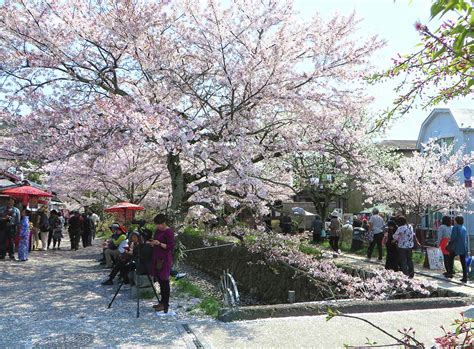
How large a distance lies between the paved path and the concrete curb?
0.16 m

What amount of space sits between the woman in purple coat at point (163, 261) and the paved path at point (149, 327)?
304 millimetres

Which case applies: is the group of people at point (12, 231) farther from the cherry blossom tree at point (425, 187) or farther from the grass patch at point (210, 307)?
the cherry blossom tree at point (425, 187)

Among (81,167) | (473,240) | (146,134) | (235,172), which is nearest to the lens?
(146,134)

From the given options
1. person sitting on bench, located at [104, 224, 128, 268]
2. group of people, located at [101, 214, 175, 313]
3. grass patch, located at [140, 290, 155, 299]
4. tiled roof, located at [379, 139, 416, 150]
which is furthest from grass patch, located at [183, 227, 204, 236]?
tiled roof, located at [379, 139, 416, 150]

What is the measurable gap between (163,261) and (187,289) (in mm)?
2137

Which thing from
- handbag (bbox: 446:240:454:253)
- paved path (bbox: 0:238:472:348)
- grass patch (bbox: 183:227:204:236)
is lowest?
paved path (bbox: 0:238:472:348)

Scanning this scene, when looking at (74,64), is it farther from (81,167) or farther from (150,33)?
(81,167)

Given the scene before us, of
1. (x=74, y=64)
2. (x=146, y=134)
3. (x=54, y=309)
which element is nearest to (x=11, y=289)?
(x=54, y=309)

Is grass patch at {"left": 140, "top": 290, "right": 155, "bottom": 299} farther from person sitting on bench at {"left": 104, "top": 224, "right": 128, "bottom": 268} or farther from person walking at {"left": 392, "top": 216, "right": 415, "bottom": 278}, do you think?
person walking at {"left": 392, "top": 216, "right": 415, "bottom": 278}

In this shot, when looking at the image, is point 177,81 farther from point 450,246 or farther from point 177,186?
point 450,246

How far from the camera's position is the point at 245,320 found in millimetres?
6398

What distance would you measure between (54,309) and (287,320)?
13.0 feet

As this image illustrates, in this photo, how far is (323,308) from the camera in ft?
21.9

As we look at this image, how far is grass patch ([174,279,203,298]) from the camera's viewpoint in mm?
8719
